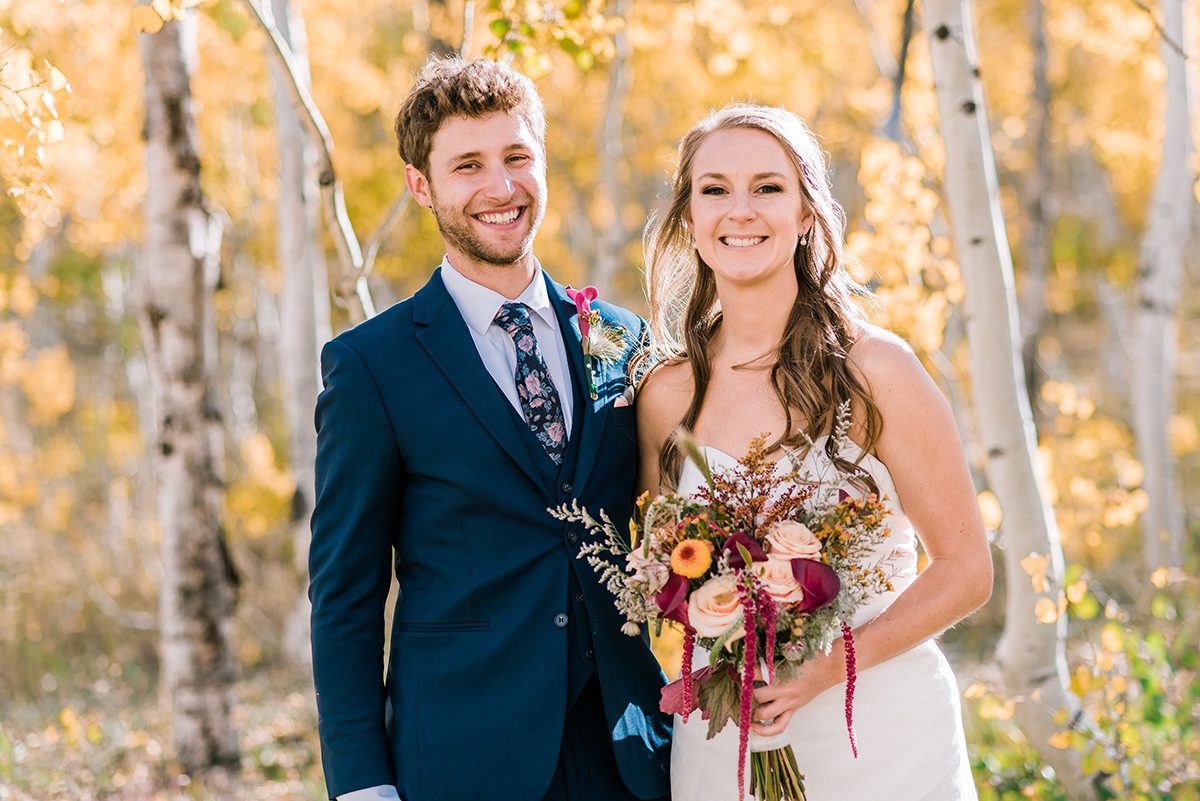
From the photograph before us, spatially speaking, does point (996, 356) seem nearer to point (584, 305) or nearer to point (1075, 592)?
point (1075, 592)

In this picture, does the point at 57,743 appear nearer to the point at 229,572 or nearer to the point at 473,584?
the point at 229,572

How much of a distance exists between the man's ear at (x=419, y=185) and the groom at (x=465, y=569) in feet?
0.34

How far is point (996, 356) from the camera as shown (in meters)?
3.75

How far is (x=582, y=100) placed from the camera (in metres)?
14.5

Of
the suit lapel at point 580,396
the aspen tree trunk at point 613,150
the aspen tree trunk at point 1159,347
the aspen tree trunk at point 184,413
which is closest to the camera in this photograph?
the suit lapel at point 580,396

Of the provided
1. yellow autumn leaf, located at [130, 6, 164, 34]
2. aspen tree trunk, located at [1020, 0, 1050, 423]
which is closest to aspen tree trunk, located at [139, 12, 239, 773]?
yellow autumn leaf, located at [130, 6, 164, 34]

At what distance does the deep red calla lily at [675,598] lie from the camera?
206 centimetres

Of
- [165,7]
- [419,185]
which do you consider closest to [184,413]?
[165,7]

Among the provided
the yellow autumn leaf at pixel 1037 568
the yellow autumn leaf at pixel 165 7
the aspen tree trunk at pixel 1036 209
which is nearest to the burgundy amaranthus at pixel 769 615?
the yellow autumn leaf at pixel 1037 568

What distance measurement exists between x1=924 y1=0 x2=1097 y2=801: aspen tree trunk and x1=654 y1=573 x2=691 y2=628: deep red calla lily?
6.64 ft

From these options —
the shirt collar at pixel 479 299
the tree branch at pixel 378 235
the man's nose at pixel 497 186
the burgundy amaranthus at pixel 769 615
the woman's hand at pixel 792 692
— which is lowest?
the woman's hand at pixel 792 692

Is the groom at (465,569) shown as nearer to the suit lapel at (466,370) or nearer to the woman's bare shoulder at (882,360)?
the suit lapel at (466,370)

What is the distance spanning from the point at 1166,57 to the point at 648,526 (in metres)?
5.55

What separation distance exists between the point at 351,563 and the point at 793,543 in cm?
88
